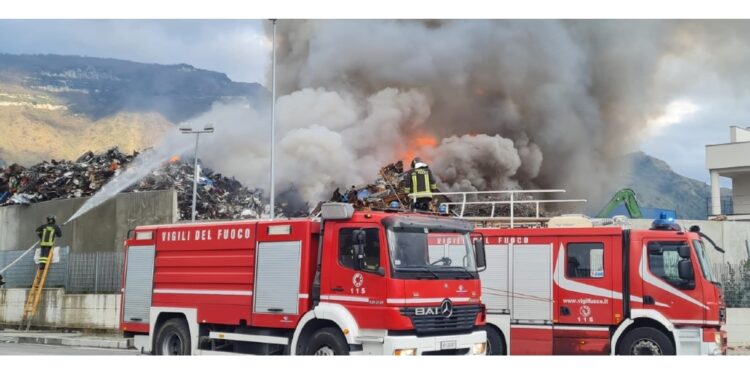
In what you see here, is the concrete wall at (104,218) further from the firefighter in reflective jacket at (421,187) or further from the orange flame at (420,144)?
the orange flame at (420,144)

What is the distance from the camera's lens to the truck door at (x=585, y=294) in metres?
11.6

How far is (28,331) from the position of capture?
1859 centimetres

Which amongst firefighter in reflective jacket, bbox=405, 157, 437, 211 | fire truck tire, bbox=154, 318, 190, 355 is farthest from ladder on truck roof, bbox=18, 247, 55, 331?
firefighter in reflective jacket, bbox=405, 157, 437, 211

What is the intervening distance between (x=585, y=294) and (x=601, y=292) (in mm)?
256

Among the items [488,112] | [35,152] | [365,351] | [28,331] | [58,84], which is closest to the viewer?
[365,351]

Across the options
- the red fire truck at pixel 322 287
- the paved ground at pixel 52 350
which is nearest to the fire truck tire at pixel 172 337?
the red fire truck at pixel 322 287

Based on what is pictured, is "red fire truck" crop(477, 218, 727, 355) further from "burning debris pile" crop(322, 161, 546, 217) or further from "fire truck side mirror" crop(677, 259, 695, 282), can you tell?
"burning debris pile" crop(322, 161, 546, 217)

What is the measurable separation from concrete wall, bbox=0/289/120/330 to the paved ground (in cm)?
197

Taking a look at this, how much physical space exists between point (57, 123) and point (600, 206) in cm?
3424

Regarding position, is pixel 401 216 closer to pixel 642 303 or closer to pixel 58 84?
pixel 642 303

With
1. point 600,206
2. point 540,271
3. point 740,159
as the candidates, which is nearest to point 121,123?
point 600,206

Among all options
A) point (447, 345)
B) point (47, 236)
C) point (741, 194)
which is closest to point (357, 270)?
point (447, 345)

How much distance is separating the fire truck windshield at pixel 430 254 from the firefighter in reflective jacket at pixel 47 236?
12438mm

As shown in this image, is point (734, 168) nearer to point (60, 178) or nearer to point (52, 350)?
Result: point (60, 178)
